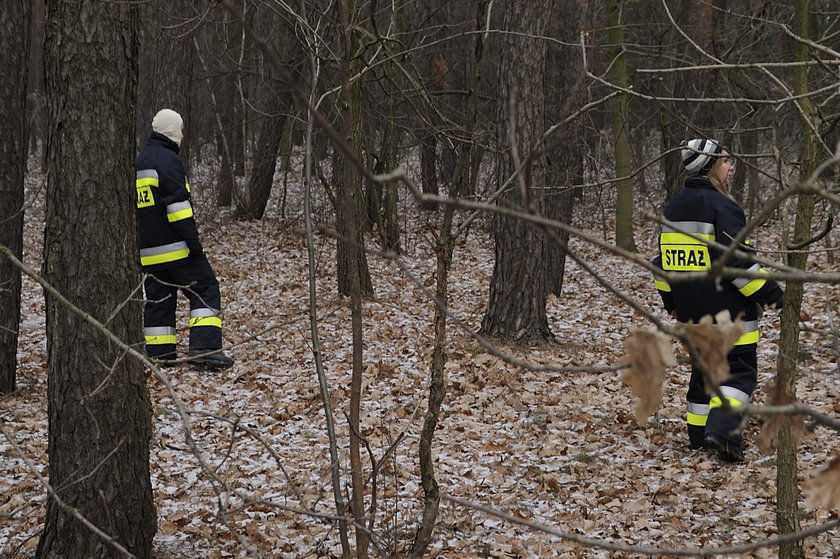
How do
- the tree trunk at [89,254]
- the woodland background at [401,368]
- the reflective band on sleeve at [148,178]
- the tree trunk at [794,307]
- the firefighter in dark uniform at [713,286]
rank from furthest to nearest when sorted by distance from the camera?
1. the reflective band on sleeve at [148,178]
2. the firefighter in dark uniform at [713,286]
3. the tree trunk at [89,254]
4. the tree trunk at [794,307]
5. the woodland background at [401,368]

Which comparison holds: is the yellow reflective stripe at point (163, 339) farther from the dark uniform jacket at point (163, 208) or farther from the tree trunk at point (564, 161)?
the tree trunk at point (564, 161)

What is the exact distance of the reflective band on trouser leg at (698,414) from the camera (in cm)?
569

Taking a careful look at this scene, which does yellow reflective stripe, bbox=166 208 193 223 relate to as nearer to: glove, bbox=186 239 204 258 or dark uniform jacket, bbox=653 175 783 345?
glove, bbox=186 239 204 258

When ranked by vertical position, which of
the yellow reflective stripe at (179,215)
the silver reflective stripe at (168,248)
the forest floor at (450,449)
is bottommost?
the forest floor at (450,449)

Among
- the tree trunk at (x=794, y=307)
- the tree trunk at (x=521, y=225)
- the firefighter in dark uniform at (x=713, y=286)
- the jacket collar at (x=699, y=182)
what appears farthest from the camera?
the tree trunk at (x=521, y=225)

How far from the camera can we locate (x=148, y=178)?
7.39 metres

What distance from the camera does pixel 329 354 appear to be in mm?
8500

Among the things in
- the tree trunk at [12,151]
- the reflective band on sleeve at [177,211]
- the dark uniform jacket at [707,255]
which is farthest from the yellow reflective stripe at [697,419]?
the tree trunk at [12,151]

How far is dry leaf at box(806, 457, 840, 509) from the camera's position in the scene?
3.93ft

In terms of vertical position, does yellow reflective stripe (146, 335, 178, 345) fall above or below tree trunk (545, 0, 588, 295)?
below

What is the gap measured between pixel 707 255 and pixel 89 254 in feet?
11.7

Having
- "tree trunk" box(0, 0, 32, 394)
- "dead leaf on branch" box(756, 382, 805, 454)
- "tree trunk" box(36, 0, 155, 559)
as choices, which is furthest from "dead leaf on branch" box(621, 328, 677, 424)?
"tree trunk" box(0, 0, 32, 394)

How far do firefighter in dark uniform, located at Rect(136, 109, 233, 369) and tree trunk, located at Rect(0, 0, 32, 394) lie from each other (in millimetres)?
973

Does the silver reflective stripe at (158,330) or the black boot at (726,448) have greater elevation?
the silver reflective stripe at (158,330)
